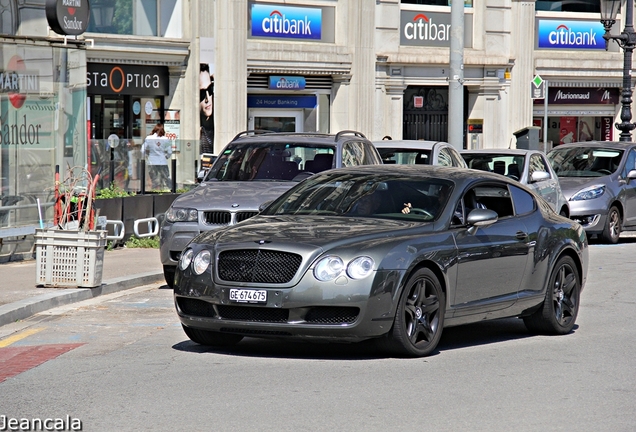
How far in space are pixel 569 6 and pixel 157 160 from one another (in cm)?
2080

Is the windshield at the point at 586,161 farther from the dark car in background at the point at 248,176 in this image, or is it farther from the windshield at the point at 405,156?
the dark car in background at the point at 248,176

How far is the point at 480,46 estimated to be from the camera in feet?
112

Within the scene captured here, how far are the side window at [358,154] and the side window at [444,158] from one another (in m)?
1.65

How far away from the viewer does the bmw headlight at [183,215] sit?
504 inches

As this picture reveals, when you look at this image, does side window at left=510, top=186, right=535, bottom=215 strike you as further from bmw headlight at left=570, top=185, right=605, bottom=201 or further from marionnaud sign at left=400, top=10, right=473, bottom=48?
marionnaud sign at left=400, top=10, right=473, bottom=48

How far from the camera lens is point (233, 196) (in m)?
13.0

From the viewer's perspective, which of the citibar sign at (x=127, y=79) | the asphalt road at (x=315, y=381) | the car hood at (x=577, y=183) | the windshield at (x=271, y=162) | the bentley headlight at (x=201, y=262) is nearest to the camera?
the asphalt road at (x=315, y=381)

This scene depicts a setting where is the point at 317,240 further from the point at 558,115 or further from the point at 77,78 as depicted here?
the point at 558,115

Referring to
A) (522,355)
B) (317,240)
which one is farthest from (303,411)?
(522,355)

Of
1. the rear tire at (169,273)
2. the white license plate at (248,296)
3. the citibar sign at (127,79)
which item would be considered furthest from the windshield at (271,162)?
the citibar sign at (127,79)

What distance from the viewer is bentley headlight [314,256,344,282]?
805 centimetres

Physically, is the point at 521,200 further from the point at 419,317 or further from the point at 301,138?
the point at 301,138

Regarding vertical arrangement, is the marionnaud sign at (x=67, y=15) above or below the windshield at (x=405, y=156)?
above

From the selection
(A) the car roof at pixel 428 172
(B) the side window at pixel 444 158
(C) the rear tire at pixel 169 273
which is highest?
(B) the side window at pixel 444 158
